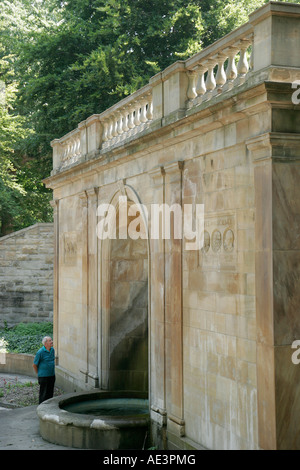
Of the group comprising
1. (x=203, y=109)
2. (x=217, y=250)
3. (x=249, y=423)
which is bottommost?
(x=249, y=423)

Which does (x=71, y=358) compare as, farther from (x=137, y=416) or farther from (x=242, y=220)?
(x=242, y=220)

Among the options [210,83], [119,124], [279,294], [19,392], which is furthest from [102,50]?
[279,294]

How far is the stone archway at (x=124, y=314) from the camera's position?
43.2 ft

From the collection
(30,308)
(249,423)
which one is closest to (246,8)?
(30,308)

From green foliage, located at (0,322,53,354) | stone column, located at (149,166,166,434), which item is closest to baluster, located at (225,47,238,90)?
stone column, located at (149,166,166,434)

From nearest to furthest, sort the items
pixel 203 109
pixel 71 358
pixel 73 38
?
pixel 203 109, pixel 71 358, pixel 73 38

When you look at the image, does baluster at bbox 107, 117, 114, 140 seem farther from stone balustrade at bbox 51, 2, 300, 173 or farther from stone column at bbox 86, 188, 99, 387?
stone column at bbox 86, 188, 99, 387

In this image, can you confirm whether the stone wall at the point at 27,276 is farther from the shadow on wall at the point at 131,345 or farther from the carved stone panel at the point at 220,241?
the carved stone panel at the point at 220,241

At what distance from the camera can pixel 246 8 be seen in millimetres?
23250

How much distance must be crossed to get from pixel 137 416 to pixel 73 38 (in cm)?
1523

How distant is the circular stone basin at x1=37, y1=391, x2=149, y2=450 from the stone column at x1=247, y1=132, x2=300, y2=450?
10.5ft

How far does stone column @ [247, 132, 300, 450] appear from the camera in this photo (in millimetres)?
7023

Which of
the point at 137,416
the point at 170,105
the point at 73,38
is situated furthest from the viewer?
the point at 73,38

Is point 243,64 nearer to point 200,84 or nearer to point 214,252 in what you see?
point 200,84
